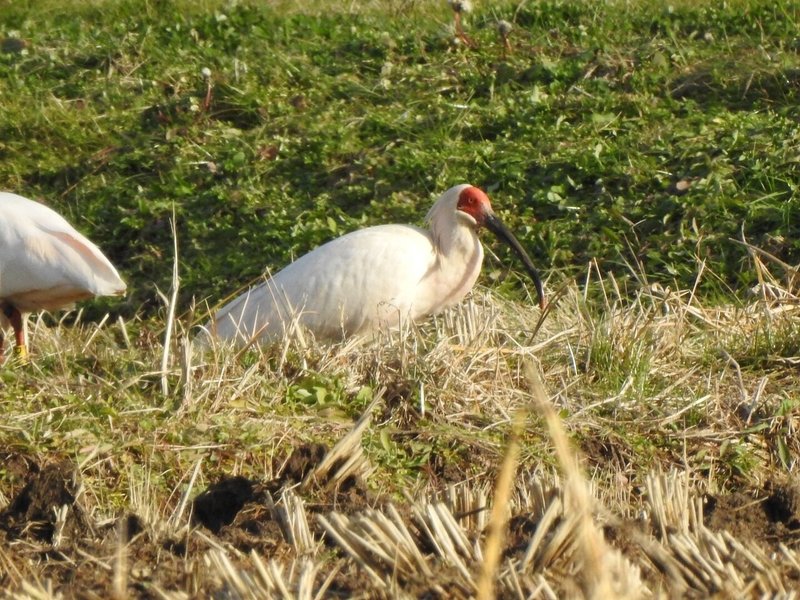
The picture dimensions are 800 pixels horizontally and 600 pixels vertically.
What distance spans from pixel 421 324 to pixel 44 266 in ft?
5.36

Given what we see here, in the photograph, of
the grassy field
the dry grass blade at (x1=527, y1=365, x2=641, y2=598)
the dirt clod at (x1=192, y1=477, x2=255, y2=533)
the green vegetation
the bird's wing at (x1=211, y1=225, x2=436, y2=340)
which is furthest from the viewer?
the green vegetation

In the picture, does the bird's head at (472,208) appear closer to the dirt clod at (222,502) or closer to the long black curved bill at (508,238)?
the long black curved bill at (508,238)

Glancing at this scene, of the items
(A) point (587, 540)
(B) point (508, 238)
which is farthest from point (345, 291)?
(A) point (587, 540)

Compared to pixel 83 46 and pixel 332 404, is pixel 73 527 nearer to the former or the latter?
pixel 332 404

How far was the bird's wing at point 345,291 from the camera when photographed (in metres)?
5.73

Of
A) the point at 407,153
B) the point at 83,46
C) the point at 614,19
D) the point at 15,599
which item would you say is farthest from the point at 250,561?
the point at 83,46

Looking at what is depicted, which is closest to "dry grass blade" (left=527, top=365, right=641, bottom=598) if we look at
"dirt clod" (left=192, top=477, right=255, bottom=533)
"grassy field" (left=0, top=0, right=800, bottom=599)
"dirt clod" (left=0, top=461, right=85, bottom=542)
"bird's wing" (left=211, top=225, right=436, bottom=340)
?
"grassy field" (left=0, top=0, right=800, bottom=599)

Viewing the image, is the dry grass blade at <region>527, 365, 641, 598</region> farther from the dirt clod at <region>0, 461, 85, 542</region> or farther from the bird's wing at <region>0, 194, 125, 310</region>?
the bird's wing at <region>0, 194, 125, 310</region>

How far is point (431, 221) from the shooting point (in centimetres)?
625

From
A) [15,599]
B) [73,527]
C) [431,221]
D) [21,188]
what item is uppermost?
[15,599]

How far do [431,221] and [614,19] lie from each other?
11.4ft

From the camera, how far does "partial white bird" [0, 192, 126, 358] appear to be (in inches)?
230

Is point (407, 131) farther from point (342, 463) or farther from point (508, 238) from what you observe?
point (342, 463)

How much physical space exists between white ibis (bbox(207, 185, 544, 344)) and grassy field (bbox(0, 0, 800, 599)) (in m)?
0.22
